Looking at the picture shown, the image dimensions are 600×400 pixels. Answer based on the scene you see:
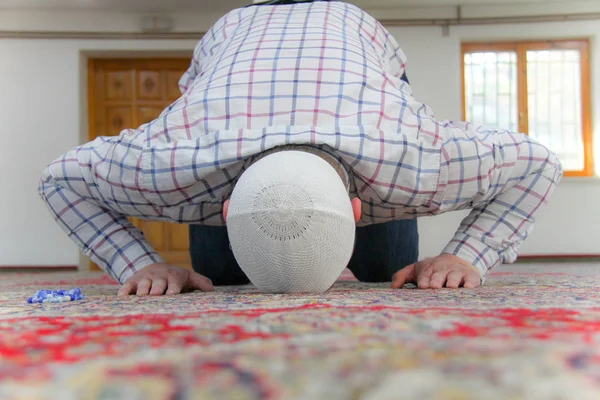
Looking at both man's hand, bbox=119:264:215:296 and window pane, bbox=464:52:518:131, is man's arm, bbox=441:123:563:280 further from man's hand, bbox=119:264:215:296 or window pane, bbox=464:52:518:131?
window pane, bbox=464:52:518:131

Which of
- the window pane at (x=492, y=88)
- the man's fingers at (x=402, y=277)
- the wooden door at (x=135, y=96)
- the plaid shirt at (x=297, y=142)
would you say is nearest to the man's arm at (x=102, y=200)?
the plaid shirt at (x=297, y=142)

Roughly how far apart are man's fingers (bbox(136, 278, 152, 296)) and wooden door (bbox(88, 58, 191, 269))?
4.96 metres

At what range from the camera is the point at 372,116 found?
46.3 inches

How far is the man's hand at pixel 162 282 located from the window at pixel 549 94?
508 centimetres

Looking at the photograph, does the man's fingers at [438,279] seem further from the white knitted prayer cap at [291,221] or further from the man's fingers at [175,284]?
the man's fingers at [175,284]

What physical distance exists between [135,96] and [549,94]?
408cm

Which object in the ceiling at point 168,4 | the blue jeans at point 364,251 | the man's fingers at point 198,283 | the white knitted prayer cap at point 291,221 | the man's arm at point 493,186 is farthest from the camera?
the ceiling at point 168,4

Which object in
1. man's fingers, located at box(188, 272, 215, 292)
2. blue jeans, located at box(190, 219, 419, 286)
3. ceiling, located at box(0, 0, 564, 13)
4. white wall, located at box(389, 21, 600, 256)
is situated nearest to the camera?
man's fingers, located at box(188, 272, 215, 292)

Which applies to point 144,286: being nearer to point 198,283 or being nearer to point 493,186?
point 198,283

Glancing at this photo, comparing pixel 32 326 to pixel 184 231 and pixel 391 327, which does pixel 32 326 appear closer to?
pixel 391 327

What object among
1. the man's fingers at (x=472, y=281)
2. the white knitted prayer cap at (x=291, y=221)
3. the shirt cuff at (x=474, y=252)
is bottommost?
the man's fingers at (x=472, y=281)

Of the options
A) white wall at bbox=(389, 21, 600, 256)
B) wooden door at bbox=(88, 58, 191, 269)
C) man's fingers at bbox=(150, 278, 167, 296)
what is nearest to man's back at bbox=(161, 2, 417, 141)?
man's fingers at bbox=(150, 278, 167, 296)

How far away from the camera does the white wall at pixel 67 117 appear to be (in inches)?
233

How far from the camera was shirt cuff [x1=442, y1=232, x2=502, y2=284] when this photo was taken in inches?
57.3
